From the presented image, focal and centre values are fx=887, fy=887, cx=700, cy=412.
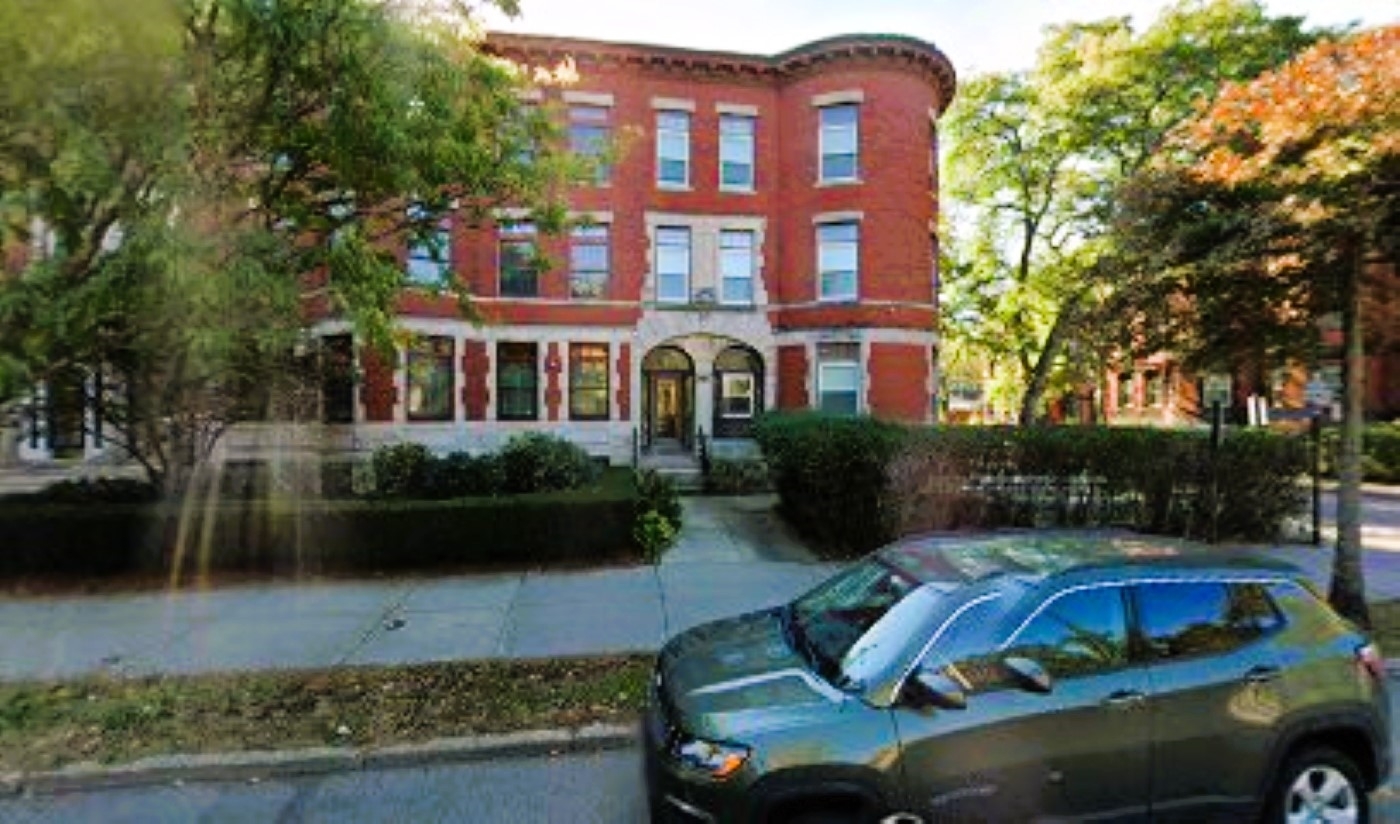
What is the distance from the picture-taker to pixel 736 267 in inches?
974

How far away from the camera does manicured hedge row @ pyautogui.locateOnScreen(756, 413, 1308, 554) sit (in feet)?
37.7

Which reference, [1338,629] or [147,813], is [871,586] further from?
[147,813]

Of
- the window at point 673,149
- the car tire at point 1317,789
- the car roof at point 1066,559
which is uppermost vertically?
the window at point 673,149

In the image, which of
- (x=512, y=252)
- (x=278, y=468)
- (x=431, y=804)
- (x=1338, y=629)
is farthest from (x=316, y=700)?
(x=512, y=252)

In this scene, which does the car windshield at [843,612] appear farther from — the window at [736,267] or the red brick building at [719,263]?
the window at [736,267]

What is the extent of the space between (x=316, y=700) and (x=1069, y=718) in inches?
205

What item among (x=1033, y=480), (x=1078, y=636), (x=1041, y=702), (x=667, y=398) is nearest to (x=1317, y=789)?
(x=1078, y=636)

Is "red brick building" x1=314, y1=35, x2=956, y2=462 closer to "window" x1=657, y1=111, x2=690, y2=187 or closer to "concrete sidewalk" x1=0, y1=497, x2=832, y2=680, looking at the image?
"window" x1=657, y1=111, x2=690, y2=187

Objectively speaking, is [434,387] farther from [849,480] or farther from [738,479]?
[849,480]

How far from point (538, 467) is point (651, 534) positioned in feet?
8.60

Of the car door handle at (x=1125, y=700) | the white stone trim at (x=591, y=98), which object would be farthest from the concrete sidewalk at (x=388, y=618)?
the white stone trim at (x=591, y=98)

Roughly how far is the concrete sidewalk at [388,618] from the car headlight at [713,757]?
404 cm

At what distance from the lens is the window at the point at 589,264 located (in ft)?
79.0

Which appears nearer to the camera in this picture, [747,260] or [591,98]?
[591,98]
